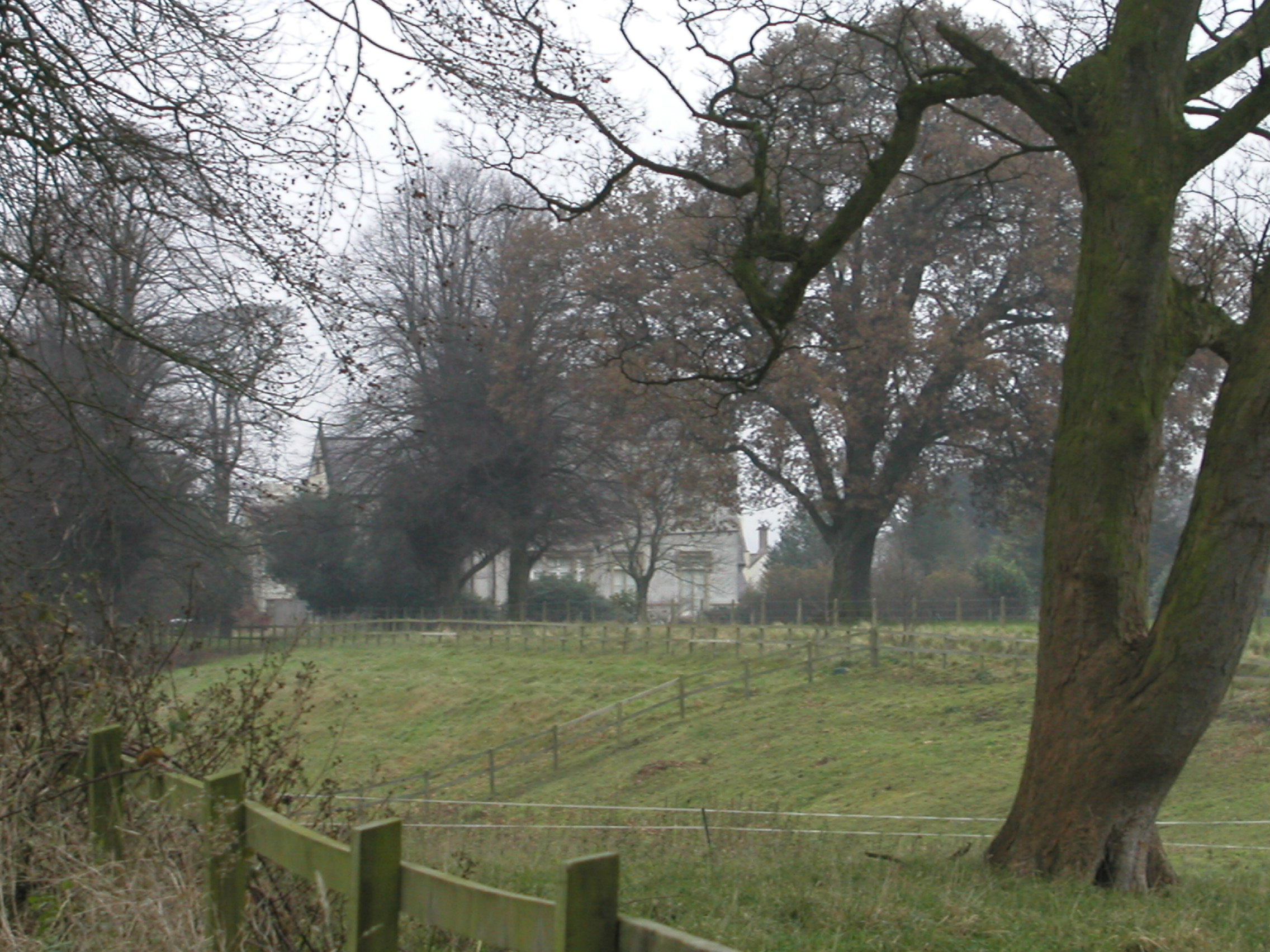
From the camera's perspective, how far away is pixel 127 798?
5434 mm

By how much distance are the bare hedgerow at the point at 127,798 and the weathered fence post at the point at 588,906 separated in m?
A: 1.55

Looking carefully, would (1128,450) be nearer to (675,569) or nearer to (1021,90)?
(1021,90)

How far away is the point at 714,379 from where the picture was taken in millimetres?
10766

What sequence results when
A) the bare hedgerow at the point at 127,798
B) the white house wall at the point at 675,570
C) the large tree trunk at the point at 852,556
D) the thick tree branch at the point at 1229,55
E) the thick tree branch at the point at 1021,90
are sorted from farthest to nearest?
the white house wall at the point at 675,570 < the large tree trunk at the point at 852,556 < the thick tree branch at the point at 1229,55 < the thick tree branch at the point at 1021,90 < the bare hedgerow at the point at 127,798

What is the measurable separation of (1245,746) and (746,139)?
39.2ft

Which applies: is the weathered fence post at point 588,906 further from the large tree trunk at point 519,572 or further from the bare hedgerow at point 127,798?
the large tree trunk at point 519,572

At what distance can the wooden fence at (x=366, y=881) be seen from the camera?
2855mm

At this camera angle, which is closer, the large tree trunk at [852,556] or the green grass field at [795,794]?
the green grass field at [795,794]

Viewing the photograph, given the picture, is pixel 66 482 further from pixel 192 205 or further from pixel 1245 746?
pixel 1245 746

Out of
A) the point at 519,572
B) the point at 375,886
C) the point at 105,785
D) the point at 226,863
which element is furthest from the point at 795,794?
the point at 519,572

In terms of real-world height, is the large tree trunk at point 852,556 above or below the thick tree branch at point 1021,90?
below

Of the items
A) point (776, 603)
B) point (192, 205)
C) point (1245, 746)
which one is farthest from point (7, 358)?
point (776, 603)

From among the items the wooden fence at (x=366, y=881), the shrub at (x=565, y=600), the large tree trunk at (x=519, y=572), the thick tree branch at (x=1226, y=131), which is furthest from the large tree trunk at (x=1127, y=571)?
the shrub at (x=565, y=600)

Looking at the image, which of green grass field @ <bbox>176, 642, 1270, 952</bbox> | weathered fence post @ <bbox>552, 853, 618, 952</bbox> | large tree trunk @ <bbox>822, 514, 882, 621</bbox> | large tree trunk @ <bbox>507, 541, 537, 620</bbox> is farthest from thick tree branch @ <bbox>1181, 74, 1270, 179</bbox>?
large tree trunk @ <bbox>507, 541, 537, 620</bbox>
